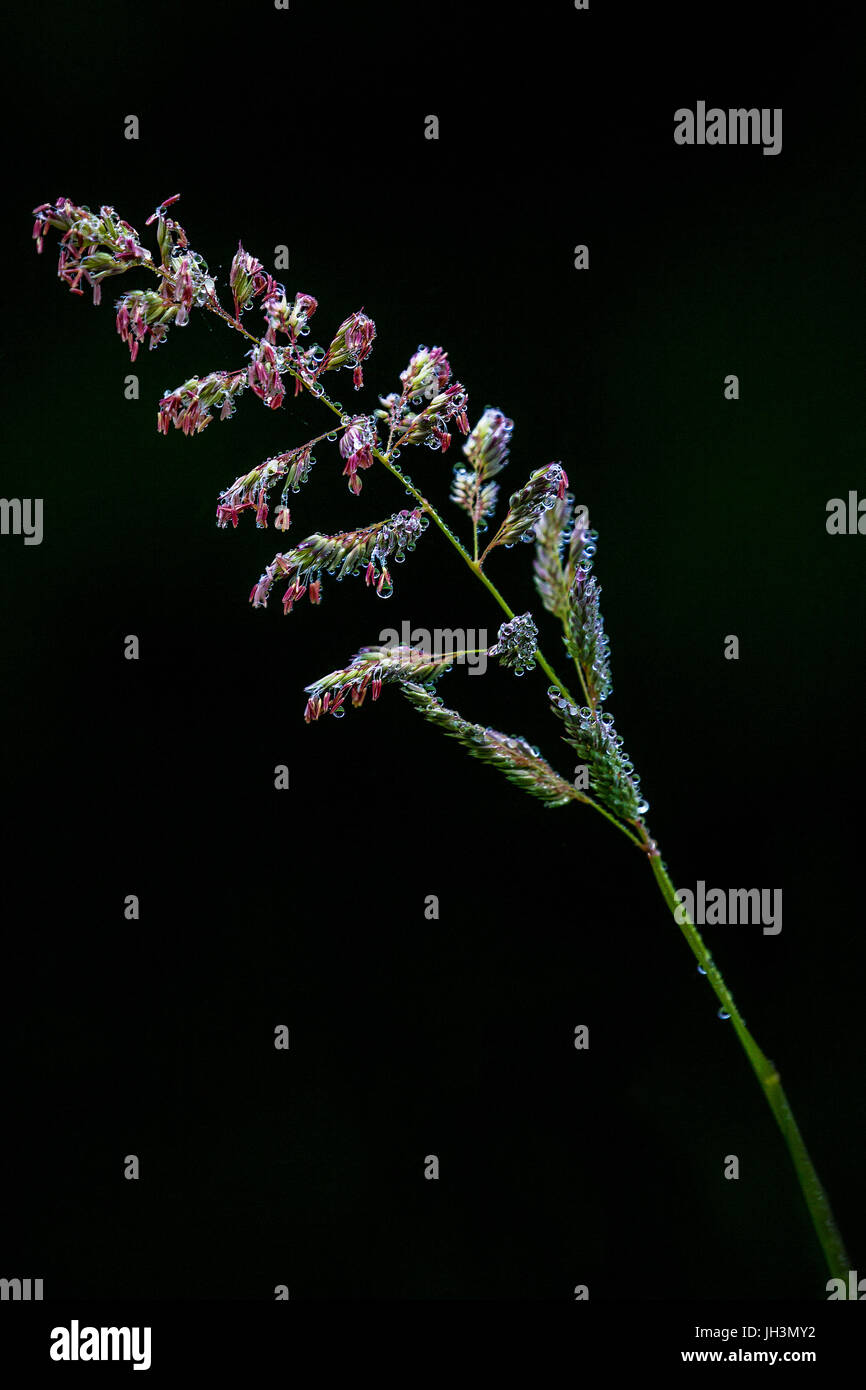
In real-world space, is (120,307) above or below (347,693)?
above

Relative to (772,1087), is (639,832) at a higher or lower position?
higher

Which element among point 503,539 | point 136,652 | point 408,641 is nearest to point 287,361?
point 503,539

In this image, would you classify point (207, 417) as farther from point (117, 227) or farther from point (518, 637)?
point (518, 637)
